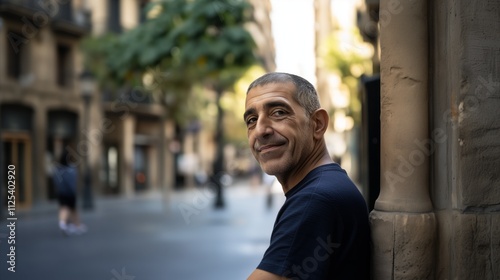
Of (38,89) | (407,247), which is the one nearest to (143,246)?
(407,247)

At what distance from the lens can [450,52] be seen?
6.95ft

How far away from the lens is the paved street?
8.64 m

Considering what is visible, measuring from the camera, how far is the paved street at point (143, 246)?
28.3ft

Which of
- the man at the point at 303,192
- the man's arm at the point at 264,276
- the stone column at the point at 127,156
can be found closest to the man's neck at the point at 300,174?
the man at the point at 303,192

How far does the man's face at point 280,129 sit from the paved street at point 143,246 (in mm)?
5818

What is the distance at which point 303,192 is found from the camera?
191cm

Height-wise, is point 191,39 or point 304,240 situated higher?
point 191,39

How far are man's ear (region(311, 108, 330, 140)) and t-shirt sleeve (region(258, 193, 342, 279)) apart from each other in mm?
412

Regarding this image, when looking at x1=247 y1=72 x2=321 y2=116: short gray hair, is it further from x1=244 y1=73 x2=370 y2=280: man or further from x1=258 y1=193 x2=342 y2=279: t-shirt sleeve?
x1=258 y1=193 x2=342 y2=279: t-shirt sleeve

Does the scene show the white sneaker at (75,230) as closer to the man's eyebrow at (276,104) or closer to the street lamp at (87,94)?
the street lamp at (87,94)

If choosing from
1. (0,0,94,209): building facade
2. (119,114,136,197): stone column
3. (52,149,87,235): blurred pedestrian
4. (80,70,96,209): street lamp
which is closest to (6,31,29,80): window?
(0,0,94,209): building facade

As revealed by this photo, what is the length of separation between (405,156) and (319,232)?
55 centimetres

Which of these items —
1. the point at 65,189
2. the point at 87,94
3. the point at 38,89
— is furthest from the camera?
the point at 38,89

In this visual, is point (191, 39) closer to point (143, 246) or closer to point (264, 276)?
point (143, 246)
